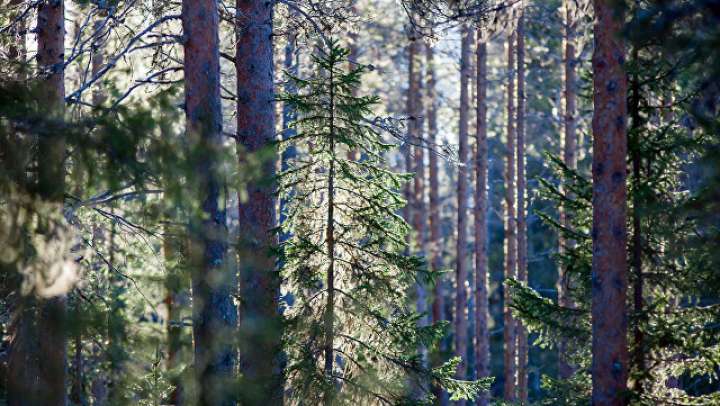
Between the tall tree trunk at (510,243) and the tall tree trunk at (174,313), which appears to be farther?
the tall tree trunk at (510,243)

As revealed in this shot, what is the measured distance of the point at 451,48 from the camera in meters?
17.5

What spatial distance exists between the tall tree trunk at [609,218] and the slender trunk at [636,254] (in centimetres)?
34

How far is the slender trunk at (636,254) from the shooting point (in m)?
8.13

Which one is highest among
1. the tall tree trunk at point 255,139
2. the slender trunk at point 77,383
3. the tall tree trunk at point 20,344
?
the tall tree trunk at point 255,139

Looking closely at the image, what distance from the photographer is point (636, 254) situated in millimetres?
8406

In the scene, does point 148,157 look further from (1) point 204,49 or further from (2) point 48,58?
(2) point 48,58

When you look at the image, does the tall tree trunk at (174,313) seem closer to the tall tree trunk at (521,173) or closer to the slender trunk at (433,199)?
the slender trunk at (433,199)

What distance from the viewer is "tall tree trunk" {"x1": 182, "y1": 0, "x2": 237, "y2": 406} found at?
685cm

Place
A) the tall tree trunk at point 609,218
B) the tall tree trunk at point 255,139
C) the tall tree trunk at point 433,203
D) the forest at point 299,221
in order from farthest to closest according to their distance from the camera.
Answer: the tall tree trunk at point 433,203 < the tall tree trunk at point 255,139 < the tall tree trunk at point 609,218 < the forest at point 299,221

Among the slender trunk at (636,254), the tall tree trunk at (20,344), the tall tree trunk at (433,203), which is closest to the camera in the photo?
→ the tall tree trunk at (20,344)

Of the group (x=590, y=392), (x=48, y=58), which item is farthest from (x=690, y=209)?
(x=48, y=58)

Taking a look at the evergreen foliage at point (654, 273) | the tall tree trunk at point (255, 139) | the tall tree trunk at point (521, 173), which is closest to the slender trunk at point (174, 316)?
the tall tree trunk at point (255, 139)

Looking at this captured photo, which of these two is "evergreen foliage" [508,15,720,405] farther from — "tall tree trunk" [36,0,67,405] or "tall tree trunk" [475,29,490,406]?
"tall tree trunk" [475,29,490,406]

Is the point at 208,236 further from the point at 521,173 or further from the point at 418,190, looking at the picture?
the point at 418,190
